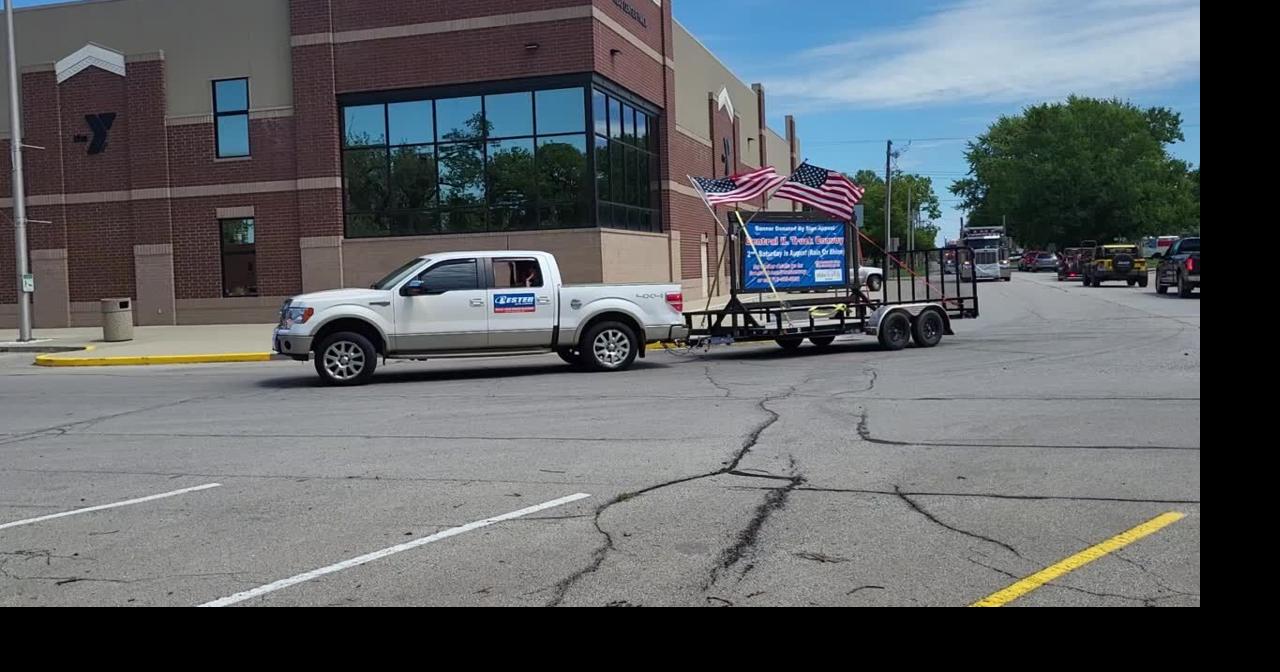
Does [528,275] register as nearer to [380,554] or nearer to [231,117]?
[380,554]

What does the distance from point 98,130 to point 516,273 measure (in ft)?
69.6

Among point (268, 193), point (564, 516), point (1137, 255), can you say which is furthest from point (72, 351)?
point (1137, 255)

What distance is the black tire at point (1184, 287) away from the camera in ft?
106

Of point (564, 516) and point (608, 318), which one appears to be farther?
point (608, 318)

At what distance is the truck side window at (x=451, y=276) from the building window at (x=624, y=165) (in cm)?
1285

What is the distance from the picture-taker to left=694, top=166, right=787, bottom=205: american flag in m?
16.8

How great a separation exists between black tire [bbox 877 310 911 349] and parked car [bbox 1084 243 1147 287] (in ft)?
97.6

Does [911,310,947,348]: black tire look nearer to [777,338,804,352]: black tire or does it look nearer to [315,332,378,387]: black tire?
[777,338,804,352]: black tire

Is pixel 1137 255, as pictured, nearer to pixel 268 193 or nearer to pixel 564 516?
pixel 268 193

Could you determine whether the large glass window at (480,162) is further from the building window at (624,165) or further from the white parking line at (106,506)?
the white parking line at (106,506)

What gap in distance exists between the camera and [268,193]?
2994 centimetres

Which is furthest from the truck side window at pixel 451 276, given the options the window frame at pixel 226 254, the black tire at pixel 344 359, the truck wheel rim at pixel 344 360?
the window frame at pixel 226 254
